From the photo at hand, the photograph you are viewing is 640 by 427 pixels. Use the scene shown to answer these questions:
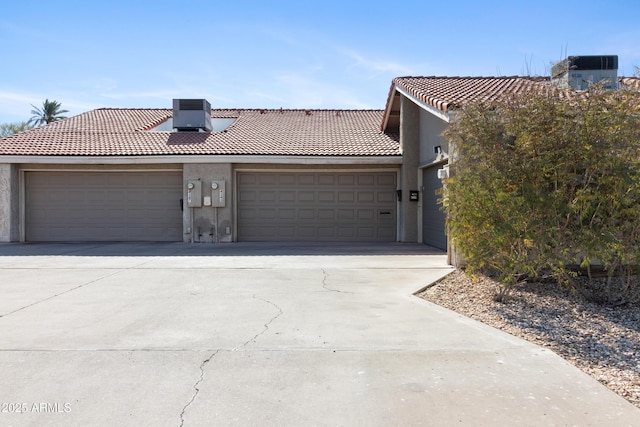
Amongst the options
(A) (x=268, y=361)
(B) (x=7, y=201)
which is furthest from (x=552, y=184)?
(B) (x=7, y=201)

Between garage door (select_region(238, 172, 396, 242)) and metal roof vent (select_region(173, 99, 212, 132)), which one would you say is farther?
metal roof vent (select_region(173, 99, 212, 132))

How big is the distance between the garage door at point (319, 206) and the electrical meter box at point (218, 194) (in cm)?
75

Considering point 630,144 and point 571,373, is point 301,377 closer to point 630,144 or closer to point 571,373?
point 571,373

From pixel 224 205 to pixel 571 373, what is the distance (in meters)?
12.1

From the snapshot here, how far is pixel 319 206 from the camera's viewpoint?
1574cm

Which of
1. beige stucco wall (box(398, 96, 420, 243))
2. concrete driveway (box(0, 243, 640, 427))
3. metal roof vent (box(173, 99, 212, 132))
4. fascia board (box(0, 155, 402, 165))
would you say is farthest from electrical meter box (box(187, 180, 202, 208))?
concrete driveway (box(0, 243, 640, 427))

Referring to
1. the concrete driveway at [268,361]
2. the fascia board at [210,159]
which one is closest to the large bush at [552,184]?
the concrete driveway at [268,361]

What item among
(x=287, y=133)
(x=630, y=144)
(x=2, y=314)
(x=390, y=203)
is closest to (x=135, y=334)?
(x=2, y=314)

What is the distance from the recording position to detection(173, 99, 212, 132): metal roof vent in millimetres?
17547

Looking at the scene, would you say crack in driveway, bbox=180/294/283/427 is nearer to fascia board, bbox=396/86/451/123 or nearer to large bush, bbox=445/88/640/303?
large bush, bbox=445/88/640/303

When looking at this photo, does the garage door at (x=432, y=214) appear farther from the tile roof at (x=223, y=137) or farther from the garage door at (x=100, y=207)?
the garage door at (x=100, y=207)

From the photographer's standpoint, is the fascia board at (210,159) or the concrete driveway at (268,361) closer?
the concrete driveway at (268,361)

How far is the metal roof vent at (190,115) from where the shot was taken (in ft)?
57.6

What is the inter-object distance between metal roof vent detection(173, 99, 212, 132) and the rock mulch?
11.9 m
